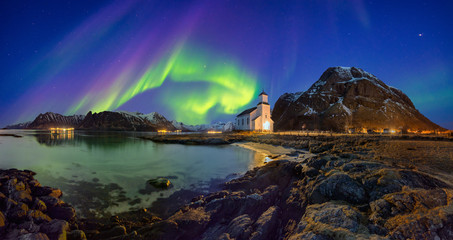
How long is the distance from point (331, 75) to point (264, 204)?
465 ft

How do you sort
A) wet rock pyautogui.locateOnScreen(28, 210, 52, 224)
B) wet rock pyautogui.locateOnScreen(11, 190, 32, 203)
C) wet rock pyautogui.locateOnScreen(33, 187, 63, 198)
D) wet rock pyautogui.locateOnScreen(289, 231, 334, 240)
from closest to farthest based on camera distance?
wet rock pyautogui.locateOnScreen(289, 231, 334, 240), wet rock pyautogui.locateOnScreen(28, 210, 52, 224), wet rock pyautogui.locateOnScreen(11, 190, 32, 203), wet rock pyautogui.locateOnScreen(33, 187, 63, 198)

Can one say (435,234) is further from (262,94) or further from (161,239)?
(262,94)

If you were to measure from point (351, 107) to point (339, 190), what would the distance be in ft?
368

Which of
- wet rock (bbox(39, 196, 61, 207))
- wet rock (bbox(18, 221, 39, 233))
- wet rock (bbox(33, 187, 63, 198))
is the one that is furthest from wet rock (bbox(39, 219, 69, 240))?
wet rock (bbox(33, 187, 63, 198))

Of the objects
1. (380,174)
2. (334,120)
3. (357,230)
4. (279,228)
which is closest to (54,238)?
(279,228)

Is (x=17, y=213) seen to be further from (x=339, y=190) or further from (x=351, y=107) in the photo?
(x=351, y=107)

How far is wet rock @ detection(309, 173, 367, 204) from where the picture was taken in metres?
5.16

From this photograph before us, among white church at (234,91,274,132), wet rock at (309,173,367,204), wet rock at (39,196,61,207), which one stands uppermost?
white church at (234,91,274,132)

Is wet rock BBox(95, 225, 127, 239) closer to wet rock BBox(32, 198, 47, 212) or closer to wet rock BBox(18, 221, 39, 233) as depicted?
wet rock BBox(18, 221, 39, 233)

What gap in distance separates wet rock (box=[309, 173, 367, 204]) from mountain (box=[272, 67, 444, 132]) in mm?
82684

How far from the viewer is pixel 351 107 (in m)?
96.1

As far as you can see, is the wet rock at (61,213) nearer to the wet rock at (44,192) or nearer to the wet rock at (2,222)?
the wet rock at (2,222)

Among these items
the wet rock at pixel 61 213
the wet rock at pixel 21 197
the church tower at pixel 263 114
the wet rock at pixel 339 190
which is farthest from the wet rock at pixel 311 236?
the church tower at pixel 263 114

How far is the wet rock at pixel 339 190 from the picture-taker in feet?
16.9
